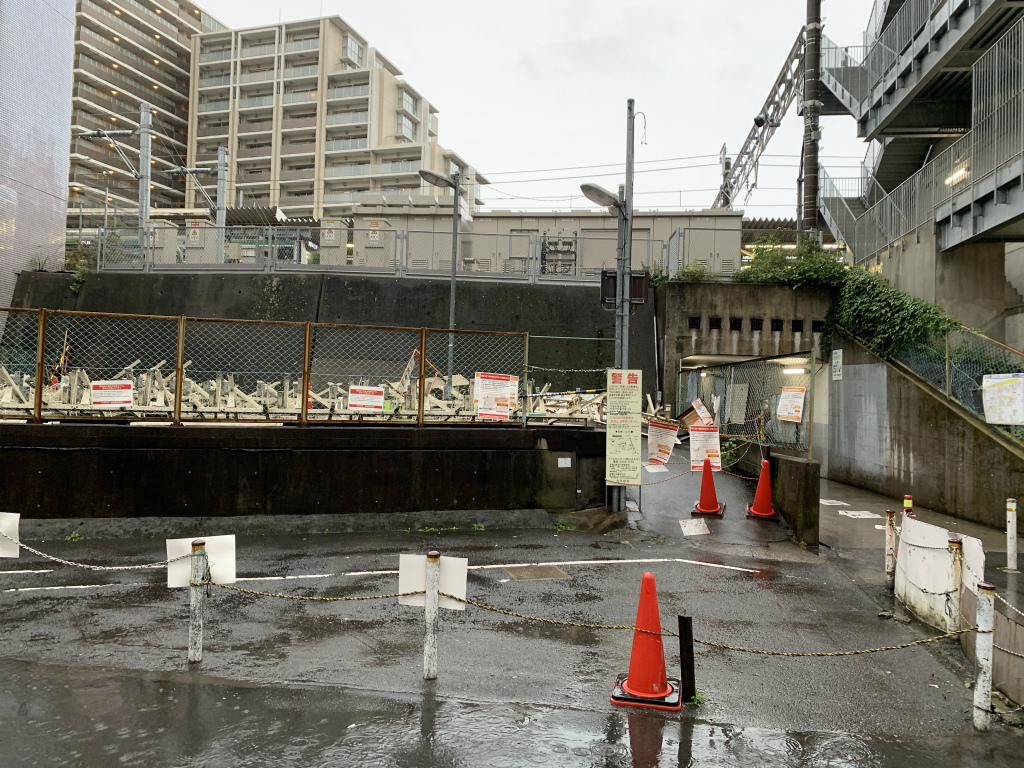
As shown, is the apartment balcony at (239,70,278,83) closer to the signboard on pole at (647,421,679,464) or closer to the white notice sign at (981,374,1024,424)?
the signboard on pole at (647,421,679,464)

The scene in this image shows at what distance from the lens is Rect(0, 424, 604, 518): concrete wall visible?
9469 mm

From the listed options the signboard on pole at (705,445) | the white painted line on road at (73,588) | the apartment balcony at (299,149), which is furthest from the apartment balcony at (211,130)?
the white painted line on road at (73,588)

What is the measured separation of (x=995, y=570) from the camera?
8.36 metres

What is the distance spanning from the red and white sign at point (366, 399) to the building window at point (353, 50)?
7554 cm

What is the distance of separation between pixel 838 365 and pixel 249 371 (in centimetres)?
1466

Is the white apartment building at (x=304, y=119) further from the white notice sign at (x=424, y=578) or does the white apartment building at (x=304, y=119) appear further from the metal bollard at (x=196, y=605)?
the white notice sign at (x=424, y=578)

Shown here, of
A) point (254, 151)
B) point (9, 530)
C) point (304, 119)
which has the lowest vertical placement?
point (9, 530)

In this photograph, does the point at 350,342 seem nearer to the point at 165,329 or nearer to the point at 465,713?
the point at 165,329

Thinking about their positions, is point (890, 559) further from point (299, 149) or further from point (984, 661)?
point (299, 149)

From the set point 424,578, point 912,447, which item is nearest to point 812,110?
point 912,447

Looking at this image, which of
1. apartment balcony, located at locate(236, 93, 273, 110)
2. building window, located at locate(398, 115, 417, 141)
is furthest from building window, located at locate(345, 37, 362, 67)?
apartment balcony, located at locate(236, 93, 273, 110)

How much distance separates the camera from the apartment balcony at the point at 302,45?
7212cm

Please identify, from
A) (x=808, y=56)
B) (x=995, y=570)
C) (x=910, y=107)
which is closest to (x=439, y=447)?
(x=995, y=570)

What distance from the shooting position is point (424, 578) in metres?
4.95
